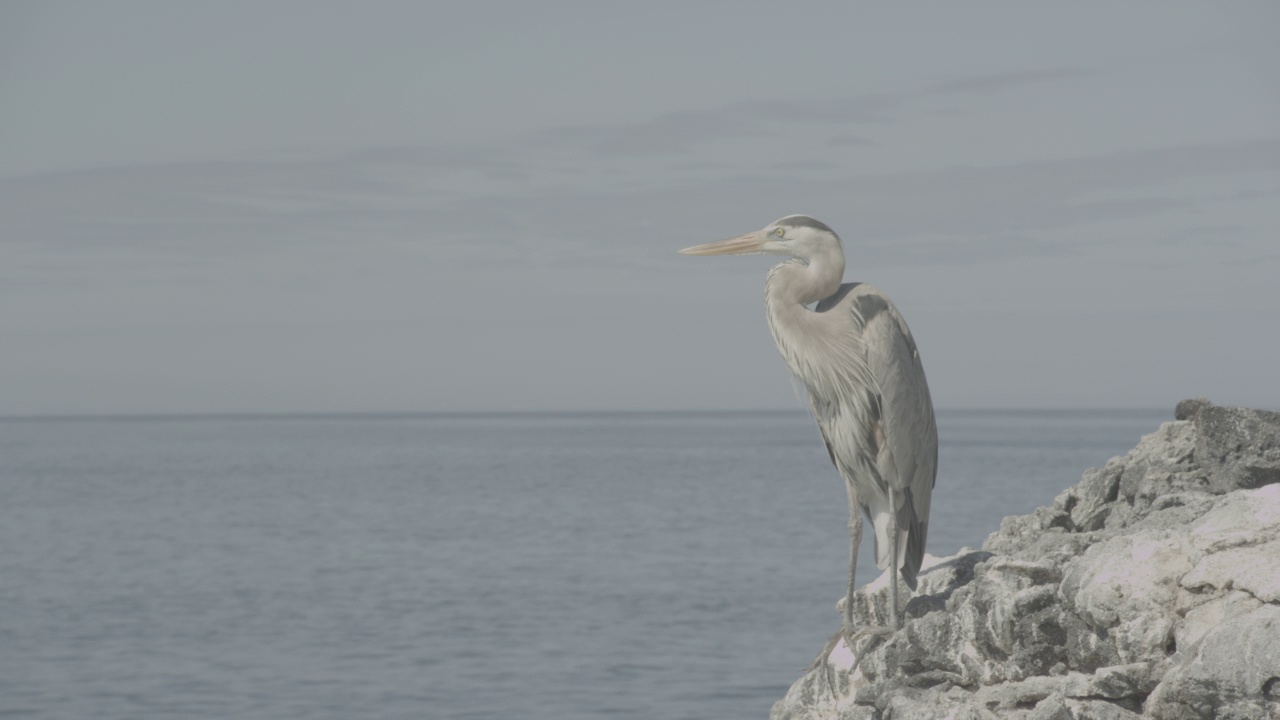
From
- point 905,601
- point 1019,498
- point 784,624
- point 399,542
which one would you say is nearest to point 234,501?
point 399,542

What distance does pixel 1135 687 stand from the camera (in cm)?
469

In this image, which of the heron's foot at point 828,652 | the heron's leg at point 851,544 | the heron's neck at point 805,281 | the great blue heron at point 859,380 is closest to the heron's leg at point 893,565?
the great blue heron at point 859,380

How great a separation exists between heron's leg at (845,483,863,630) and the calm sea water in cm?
616

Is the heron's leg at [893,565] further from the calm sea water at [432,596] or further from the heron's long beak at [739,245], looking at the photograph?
the calm sea water at [432,596]

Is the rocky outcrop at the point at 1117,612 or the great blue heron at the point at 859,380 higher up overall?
the great blue heron at the point at 859,380

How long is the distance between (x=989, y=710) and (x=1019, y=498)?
1273 inches

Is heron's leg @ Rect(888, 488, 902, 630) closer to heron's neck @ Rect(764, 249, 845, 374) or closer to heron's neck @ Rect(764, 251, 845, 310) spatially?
heron's neck @ Rect(764, 249, 845, 374)

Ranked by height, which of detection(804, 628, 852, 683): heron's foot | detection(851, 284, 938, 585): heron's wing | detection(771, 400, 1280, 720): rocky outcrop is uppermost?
detection(851, 284, 938, 585): heron's wing

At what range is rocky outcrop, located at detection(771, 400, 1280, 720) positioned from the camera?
4.46 meters

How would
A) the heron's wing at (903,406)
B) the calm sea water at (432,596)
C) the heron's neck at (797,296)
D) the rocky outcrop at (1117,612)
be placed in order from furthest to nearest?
the calm sea water at (432,596) < the heron's neck at (797,296) < the heron's wing at (903,406) < the rocky outcrop at (1117,612)

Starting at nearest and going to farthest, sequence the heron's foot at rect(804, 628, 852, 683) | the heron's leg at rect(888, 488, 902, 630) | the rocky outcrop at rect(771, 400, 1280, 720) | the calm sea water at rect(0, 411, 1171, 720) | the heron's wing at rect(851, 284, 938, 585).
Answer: the rocky outcrop at rect(771, 400, 1280, 720)
the heron's leg at rect(888, 488, 902, 630)
the heron's foot at rect(804, 628, 852, 683)
the heron's wing at rect(851, 284, 938, 585)
the calm sea water at rect(0, 411, 1171, 720)

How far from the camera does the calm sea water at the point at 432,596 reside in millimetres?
14141

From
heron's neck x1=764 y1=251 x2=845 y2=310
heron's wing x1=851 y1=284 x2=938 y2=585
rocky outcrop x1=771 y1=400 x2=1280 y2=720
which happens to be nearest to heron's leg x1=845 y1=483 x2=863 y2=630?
rocky outcrop x1=771 y1=400 x2=1280 y2=720

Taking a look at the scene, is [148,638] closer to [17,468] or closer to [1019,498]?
[1019,498]
